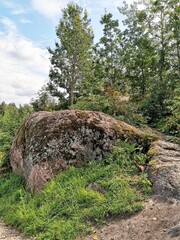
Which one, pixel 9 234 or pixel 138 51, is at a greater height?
pixel 138 51

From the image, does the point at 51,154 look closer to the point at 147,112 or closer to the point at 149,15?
the point at 147,112

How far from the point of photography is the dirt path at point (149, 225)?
4.15m

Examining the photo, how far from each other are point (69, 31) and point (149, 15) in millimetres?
8122

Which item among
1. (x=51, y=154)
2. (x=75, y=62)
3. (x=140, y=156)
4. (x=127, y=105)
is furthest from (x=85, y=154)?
(x=75, y=62)

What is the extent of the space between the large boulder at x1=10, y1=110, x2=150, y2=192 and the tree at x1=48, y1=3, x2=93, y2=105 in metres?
17.7

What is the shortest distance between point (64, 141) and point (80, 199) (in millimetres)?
1963

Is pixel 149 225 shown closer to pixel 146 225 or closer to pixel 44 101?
pixel 146 225

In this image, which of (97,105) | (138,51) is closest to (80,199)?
(97,105)

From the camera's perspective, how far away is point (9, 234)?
4988 mm

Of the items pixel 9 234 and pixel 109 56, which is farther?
pixel 109 56

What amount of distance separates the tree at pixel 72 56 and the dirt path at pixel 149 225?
20757mm

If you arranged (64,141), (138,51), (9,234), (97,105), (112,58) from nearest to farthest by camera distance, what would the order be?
(9,234), (64,141), (97,105), (138,51), (112,58)

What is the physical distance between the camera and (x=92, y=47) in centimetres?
2773

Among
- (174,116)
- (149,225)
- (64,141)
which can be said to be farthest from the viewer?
(174,116)
